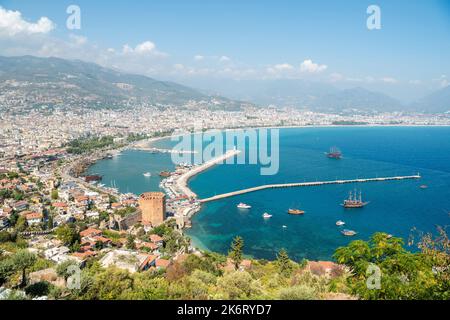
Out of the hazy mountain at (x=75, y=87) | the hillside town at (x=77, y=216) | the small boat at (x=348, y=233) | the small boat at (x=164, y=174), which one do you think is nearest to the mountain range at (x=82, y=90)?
the hazy mountain at (x=75, y=87)

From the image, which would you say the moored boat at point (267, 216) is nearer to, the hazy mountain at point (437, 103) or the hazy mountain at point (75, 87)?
the hazy mountain at point (75, 87)

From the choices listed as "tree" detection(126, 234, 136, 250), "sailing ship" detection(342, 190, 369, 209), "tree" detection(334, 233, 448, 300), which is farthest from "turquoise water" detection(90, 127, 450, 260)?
"tree" detection(334, 233, 448, 300)

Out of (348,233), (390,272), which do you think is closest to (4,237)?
(390,272)

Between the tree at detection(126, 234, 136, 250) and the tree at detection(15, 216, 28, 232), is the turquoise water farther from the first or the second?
the tree at detection(15, 216, 28, 232)

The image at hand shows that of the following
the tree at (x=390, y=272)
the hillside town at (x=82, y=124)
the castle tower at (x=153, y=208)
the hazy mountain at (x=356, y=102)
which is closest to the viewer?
the tree at (x=390, y=272)

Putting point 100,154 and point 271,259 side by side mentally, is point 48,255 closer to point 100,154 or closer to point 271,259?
point 271,259
